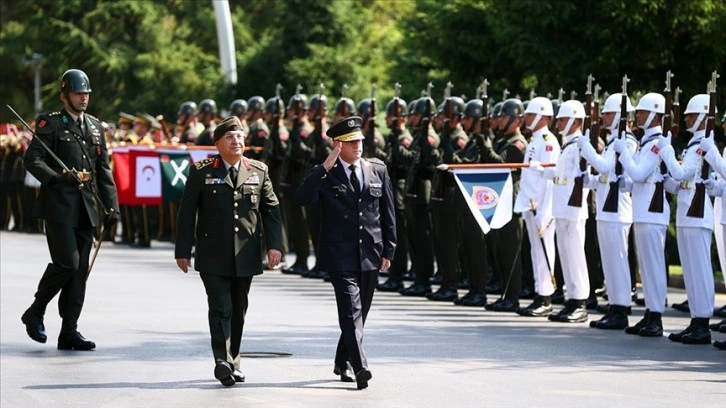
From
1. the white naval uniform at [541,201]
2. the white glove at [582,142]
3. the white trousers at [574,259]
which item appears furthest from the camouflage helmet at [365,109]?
the white glove at [582,142]

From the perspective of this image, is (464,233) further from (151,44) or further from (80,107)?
(151,44)

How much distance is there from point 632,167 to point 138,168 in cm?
1265

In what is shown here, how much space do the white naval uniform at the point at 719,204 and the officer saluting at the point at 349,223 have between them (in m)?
3.73

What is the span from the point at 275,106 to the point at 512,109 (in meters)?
6.52

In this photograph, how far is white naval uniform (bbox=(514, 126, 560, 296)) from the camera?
17562mm

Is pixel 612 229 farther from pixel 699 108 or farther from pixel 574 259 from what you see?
pixel 699 108

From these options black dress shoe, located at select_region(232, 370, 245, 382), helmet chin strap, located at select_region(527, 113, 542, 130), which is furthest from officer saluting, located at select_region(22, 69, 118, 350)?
helmet chin strap, located at select_region(527, 113, 542, 130)

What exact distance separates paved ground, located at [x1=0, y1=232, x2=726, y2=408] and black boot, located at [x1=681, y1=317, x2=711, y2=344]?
198 millimetres

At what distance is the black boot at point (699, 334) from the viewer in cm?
1525

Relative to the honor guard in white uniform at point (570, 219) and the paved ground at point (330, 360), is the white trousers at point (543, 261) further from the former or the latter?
the paved ground at point (330, 360)

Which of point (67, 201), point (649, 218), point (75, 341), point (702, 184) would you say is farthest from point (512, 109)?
point (75, 341)

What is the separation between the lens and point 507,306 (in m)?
18.2

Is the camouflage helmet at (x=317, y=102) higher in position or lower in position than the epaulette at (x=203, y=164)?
lower

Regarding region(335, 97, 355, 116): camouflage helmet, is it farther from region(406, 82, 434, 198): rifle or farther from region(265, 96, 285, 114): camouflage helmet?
region(406, 82, 434, 198): rifle
